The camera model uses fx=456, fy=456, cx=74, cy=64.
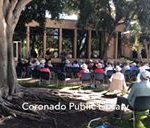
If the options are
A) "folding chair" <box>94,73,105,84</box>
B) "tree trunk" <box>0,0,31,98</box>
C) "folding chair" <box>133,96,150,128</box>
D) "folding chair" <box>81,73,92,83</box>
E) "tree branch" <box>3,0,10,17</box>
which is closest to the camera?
"folding chair" <box>133,96,150,128</box>

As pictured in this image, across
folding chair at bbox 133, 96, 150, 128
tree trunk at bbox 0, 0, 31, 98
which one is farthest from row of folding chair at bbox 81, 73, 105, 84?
→ folding chair at bbox 133, 96, 150, 128

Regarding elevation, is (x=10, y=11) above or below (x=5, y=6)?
below

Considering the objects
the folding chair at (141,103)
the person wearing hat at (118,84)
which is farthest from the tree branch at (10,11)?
the folding chair at (141,103)

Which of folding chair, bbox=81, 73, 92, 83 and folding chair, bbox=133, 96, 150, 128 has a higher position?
folding chair, bbox=133, 96, 150, 128

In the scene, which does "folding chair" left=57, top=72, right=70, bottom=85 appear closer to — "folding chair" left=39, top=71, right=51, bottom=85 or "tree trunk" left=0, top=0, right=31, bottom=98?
"folding chair" left=39, top=71, right=51, bottom=85

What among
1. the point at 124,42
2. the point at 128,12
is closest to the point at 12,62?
the point at 128,12

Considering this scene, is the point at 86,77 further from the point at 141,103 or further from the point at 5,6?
the point at 141,103

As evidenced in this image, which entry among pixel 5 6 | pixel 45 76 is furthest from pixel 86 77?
pixel 5 6

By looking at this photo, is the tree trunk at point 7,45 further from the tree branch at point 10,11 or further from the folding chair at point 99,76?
the folding chair at point 99,76

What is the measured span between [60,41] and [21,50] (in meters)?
4.04

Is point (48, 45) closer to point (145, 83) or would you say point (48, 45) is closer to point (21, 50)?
point (21, 50)

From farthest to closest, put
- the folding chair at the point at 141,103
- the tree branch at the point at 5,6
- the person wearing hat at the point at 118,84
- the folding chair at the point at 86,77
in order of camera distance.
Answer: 1. the folding chair at the point at 86,77
2. the person wearing hat at the point at 118,84
3. the tree branch at the point at 5,6
4. the folding chair at the point at 141,103

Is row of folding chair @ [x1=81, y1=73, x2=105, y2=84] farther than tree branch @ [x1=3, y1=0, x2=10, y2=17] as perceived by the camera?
Yes

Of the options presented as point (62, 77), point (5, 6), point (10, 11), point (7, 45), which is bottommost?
point (62, 77)
